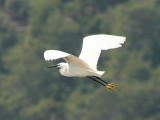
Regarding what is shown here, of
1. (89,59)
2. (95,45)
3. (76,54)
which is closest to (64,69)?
(89,59)

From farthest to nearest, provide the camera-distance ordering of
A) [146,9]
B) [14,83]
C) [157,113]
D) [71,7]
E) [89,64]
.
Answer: [71,7]
[146,9]
[14,83]
[157,113]
[89,64]

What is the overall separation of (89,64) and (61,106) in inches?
986

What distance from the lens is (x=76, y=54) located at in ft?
140

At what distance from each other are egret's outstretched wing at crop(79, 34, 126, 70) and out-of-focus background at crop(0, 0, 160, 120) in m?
21.4

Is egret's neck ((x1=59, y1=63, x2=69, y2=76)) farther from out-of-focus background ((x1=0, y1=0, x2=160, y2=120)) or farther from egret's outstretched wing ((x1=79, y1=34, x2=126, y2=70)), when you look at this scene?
out-of-focus background ((x1=0, y1=0, x2=160, y2=120))

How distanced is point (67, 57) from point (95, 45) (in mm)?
1606

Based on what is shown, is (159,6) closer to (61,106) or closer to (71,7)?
(71,7)

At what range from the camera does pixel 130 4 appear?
52.3 m

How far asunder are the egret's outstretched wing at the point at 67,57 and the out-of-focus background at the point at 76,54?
22436 millimetres

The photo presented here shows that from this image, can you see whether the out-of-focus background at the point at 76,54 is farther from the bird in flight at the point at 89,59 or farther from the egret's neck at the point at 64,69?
the egret's neck at the point at 64,69

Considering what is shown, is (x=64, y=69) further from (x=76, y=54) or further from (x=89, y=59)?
(x=76, y=54)

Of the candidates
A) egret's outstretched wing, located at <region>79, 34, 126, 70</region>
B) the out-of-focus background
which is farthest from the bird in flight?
the out-of-focus background

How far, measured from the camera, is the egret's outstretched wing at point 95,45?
611 inches

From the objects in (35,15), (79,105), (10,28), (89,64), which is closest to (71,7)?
(35,15)
